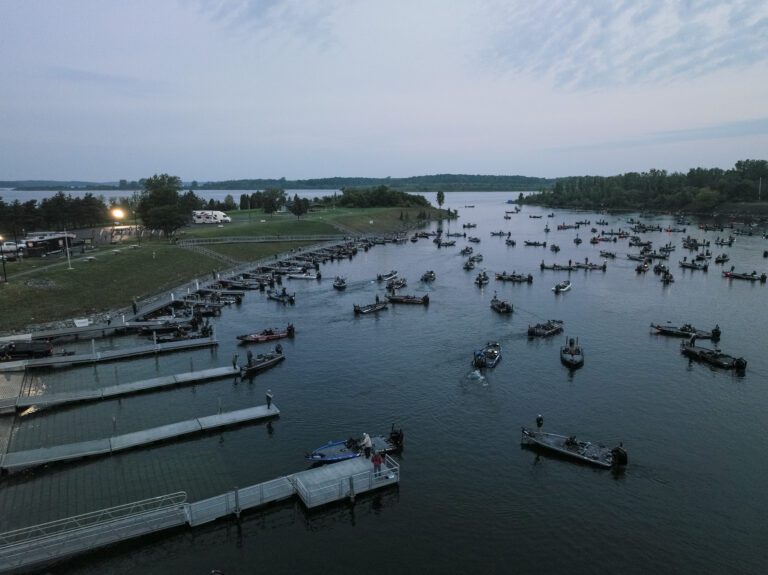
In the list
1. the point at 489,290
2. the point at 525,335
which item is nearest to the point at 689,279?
the point at 489,290

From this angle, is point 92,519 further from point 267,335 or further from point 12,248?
point 12,248

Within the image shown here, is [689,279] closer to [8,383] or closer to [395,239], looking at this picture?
[395,239]

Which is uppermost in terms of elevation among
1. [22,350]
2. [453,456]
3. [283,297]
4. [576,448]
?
[22,350]

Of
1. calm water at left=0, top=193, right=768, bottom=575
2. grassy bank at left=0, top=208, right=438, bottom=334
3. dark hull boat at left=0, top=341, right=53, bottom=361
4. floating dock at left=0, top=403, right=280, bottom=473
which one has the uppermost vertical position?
grassy bank at left=0, top=208, right=438, bottom=334

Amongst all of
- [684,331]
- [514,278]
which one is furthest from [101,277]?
[684,331]

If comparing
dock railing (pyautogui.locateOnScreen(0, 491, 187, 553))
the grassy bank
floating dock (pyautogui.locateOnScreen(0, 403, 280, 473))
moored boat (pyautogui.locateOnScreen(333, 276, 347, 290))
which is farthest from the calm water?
moored boat (pyautogui.locateOnScreen(333, 276, 347, 290))

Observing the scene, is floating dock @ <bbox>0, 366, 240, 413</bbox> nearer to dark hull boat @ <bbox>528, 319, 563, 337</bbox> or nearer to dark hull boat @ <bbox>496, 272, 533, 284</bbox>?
dark hull boat @ <bbox>528, 319, 563, 337</bbox>

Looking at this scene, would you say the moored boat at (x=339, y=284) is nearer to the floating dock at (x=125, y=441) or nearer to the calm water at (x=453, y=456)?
the calm water at (x=453, y=456)

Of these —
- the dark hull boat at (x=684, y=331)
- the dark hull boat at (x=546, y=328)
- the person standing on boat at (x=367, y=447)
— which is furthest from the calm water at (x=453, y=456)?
the person standing on boat at (x=367, y=447)
